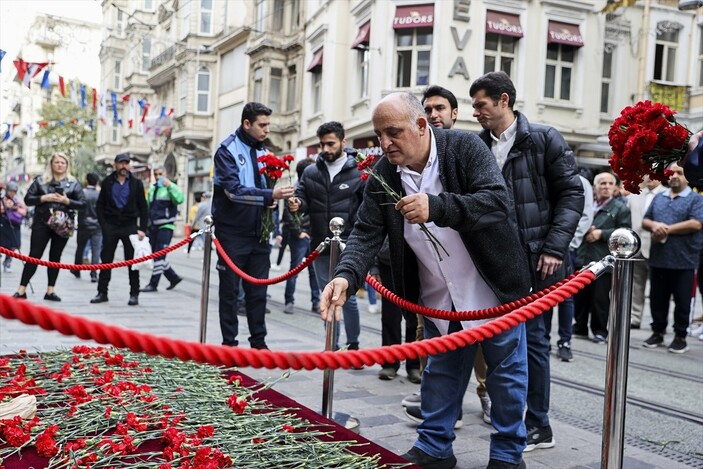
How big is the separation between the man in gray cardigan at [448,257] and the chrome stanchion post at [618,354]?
2.05 feet

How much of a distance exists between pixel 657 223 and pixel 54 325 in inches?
288

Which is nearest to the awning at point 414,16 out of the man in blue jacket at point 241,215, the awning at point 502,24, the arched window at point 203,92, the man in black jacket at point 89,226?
the awning at point 502,24

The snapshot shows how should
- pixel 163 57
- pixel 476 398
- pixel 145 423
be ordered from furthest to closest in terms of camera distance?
pixel 163 57, pixel 476 398, pixel 145 423

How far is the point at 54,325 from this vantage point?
5.55 ft

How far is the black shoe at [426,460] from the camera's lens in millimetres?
3334

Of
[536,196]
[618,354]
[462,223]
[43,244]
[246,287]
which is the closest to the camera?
[618,354]

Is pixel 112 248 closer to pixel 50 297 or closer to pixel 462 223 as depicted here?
pixel 50 297

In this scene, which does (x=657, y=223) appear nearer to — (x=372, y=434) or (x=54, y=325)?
(x=372, y=434)

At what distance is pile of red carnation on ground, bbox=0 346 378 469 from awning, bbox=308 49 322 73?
2144cm

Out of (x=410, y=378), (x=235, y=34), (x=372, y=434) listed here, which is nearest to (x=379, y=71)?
(x=235, y=34)

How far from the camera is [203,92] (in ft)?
113

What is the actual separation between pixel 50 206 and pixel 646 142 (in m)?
7.78

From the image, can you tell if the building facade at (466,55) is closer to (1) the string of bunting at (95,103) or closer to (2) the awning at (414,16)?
(2) the awning at (414,16)

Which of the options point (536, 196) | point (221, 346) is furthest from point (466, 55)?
point (221, 346)
